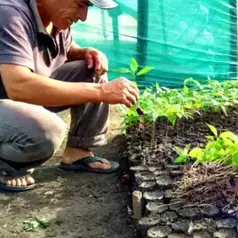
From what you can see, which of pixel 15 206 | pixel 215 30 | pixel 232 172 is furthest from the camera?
pixel 215 30

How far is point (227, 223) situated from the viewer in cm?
249

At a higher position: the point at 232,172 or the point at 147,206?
the point at 232,172

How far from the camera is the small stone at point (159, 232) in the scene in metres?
2.52

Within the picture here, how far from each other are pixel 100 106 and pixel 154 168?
1.99 ft

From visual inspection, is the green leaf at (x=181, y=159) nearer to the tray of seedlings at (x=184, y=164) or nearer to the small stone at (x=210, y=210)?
the tray of seedlings at (x=184, y=164)

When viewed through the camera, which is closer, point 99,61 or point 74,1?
point 74,1

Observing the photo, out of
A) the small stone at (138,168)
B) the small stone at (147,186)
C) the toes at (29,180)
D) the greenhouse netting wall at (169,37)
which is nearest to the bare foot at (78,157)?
the toes at (29,180)

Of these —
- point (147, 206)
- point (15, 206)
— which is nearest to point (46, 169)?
point (15, 206)

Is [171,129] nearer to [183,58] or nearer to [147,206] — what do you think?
[147,206]

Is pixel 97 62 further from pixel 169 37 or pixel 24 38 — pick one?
pixel 169 37

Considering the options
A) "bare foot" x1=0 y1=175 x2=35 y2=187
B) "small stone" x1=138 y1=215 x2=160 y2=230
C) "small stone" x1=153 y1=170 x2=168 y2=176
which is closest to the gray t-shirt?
"bare foot" x1=0 y1=175 x2=35 y2=187

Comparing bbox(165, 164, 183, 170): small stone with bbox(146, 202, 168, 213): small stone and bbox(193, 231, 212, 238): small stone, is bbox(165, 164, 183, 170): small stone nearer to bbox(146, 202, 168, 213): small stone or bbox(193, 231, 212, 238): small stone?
bbox(146, 202, 168, 213): small stone

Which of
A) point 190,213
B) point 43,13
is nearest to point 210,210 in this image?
Answer: point 190,213

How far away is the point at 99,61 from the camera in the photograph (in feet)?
11.6
